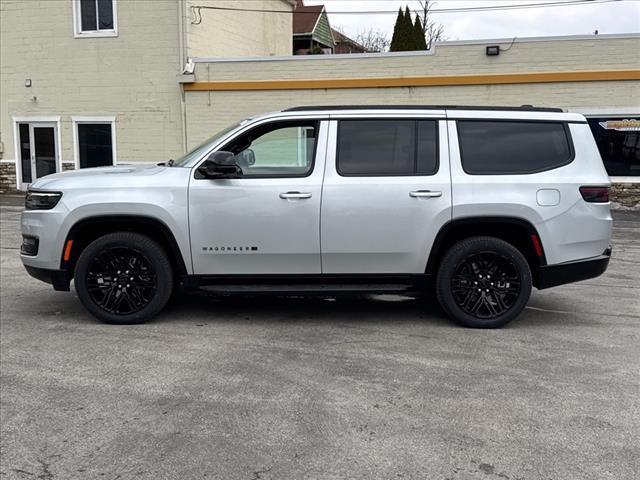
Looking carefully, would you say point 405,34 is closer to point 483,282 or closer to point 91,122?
point 91,122

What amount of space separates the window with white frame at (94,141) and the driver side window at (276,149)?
1310 cm

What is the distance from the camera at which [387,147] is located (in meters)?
5.86

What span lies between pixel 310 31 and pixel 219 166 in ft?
96.0

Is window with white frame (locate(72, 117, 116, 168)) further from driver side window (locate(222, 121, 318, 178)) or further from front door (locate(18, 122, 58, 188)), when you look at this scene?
driver side window (locate(222, 121, 318, 178))

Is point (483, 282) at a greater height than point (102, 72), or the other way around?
point (102, 72)

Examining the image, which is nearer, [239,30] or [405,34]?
[239,30]

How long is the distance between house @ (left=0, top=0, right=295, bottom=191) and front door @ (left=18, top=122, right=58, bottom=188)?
1.2 inches

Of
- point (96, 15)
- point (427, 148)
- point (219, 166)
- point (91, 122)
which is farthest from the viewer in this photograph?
point (91, 122)

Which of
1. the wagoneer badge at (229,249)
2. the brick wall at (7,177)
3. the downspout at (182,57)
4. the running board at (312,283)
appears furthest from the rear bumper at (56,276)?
the brick wall at (7,177)

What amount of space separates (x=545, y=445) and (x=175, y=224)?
357cm

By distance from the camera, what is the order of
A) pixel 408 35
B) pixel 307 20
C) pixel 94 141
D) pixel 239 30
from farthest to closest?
pixel 307 20, pixel 408 35, pixel 239 30, pixel 94 141

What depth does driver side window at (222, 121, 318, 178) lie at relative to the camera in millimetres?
5832

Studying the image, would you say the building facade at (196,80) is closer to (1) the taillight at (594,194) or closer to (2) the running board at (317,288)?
(1) the taillight at (594,194)

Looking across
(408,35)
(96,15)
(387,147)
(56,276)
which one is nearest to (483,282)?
(387,147)
